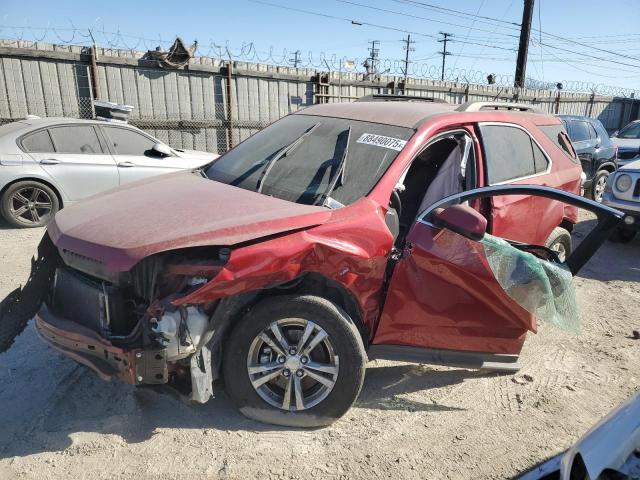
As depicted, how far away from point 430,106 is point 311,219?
5.97ft

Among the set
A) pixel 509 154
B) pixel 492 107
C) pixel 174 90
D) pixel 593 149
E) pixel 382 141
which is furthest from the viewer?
pixel 174 90

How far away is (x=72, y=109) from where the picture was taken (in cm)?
988

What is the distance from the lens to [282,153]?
3.73m

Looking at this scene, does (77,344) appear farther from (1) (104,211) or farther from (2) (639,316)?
(2) (639,316)

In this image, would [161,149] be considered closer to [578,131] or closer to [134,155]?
[134,155]

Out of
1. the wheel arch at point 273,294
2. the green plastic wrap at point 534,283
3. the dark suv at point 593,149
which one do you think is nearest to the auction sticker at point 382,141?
the green plastic wrap at point 534,283

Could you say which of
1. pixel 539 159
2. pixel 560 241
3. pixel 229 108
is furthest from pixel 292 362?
pixel 229 108

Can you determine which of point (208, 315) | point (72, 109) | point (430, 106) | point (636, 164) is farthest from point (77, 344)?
point (72, 109)

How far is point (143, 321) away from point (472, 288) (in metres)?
1.95

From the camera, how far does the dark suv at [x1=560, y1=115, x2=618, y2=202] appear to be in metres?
10.4

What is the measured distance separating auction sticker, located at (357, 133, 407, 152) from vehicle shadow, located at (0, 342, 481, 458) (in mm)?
1674

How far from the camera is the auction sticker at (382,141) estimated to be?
11.2ft

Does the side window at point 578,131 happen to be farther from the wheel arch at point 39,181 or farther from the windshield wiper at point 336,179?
the wheel arch at point 39,181

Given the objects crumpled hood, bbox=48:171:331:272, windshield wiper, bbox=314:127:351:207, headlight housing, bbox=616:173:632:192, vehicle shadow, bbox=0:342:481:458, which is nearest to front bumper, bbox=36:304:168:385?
vehicle shadow, bbox=0:342:481:458
